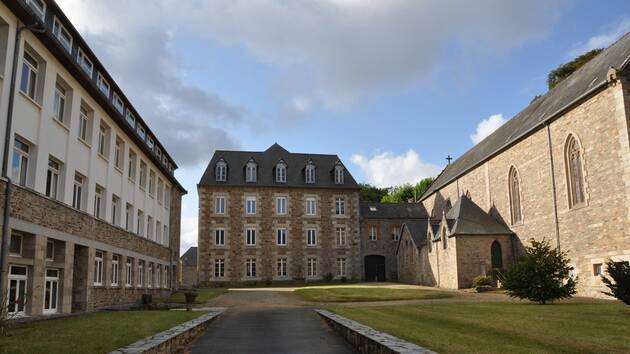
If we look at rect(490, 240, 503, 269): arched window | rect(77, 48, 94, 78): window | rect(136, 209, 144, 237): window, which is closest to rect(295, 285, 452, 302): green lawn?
rect(490, 240, 503, 269): arched window

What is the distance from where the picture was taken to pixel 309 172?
53500mm

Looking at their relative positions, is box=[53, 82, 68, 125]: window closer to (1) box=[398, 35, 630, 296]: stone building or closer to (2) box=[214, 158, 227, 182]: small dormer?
(1) box=[398, 35, 630, 296]: stone building

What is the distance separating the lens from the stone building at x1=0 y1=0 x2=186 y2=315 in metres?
14.7

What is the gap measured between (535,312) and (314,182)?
3584 cm

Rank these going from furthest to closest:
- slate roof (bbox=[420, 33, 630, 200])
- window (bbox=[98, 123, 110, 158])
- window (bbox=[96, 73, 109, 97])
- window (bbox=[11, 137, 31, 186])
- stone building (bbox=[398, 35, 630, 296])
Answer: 1. slate roof (bbox=[420, 33, 630, 200])
2. stone building (bbox=[398, 35, 630, 296])
3. window (bbox=[98, 123, 110, 158])
4. window (bbox=[96, 73, 109, 97])
5. window (bbox=[11, 137, 31, 186])

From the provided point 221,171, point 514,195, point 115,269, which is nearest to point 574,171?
point 514,195

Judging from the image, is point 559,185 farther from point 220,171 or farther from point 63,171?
point 220,171

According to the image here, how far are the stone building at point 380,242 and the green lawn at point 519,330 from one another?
33.6m

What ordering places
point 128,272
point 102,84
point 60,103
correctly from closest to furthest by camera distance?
point 60,103 → point 102,84 → point 128,272

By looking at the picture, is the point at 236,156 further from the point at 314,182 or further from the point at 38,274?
A: the point at 38,274

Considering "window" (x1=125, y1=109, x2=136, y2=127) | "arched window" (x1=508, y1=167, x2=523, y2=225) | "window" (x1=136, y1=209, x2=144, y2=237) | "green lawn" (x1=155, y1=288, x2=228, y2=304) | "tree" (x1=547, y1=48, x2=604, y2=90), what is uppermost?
"tree" (x1=547, y1=48, x2=604, y2=90)

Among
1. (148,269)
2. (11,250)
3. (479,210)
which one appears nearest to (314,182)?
(479,210)

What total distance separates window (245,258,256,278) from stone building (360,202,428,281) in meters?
10.7

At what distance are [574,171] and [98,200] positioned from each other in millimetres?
24311
